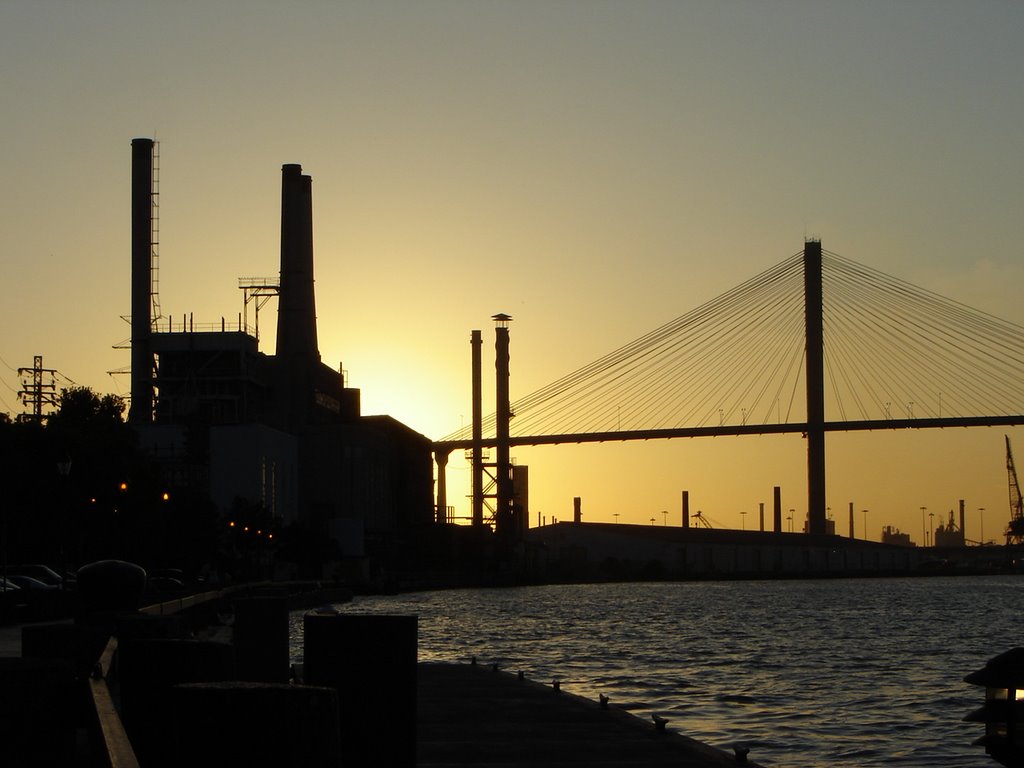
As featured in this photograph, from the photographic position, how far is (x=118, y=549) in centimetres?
6881

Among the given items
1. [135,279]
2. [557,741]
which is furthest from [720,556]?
[557,741]

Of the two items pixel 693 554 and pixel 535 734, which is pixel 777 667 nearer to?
pixel 535 734

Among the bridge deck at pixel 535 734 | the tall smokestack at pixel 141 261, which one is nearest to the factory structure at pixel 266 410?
the tall smokestack at pixel 141 261

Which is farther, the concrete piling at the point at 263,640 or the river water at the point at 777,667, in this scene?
the river water at the point at 777,667

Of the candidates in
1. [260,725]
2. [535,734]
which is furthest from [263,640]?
[260,725]

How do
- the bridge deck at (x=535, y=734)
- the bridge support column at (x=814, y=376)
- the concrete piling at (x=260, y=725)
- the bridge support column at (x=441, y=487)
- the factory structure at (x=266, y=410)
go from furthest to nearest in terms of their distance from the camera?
the bridge support column at (x=441, y=487)
the bridge support column at (x=814, y=376)
the factory structure at (x=266, y=410)
the bridge deck at (x=535, y=734)
the concrete piling at (x=260, y=725)

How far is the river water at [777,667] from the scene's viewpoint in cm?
2261

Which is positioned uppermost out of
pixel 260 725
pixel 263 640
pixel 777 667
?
pixel 260 725

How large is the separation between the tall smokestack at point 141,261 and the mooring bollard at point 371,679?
99.2 m

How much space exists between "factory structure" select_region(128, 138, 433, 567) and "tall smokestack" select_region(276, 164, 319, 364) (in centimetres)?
9

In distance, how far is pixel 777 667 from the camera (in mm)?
37125

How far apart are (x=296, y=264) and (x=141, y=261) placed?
481 inches

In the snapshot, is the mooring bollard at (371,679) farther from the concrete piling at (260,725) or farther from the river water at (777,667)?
the river water at (777,667)

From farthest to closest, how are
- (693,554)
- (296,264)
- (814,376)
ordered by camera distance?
1. (693,554)
2. (814,376)
3. (296,264)
